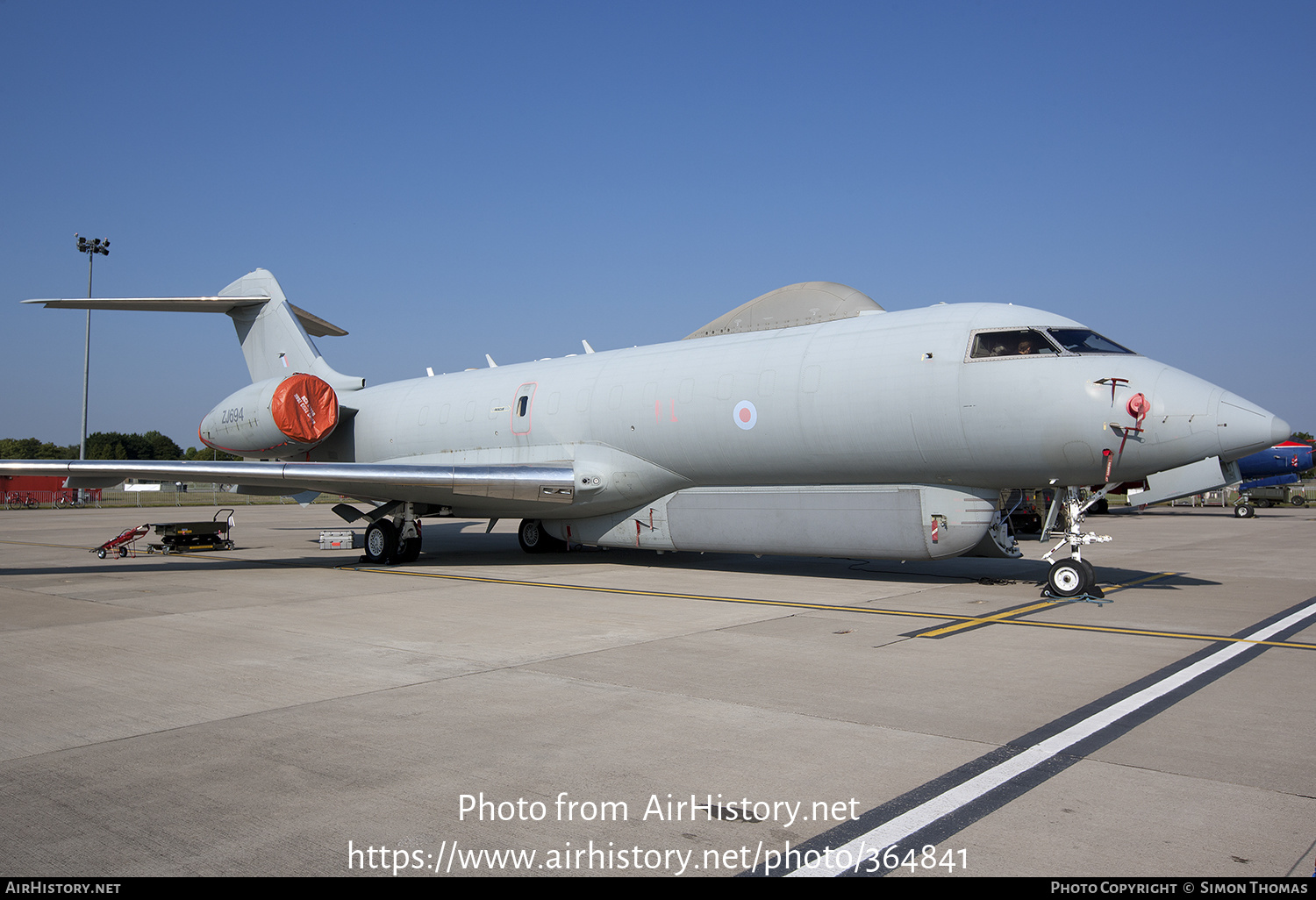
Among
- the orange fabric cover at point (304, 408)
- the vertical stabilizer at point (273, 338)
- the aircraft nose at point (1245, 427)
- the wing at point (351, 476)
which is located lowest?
the wing at point (351, 476)

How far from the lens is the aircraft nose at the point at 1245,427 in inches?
372

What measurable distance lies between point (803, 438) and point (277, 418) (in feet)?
39.0

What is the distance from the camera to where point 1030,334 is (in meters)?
10.5

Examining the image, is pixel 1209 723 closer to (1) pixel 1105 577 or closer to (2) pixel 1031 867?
(2) pixel 1031 867

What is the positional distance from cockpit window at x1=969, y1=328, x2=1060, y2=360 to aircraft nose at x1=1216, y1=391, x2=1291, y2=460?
6.15 feet

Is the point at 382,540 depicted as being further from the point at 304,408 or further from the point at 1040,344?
the point at 1040,344

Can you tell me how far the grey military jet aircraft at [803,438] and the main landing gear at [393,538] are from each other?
4 cm

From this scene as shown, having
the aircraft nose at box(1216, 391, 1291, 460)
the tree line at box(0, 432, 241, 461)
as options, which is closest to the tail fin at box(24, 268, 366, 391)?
the aircraft nose at box(1216, 391, 1291, 460)

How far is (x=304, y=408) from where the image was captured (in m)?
18.4

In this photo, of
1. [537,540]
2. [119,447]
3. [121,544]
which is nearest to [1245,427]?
[537,540]

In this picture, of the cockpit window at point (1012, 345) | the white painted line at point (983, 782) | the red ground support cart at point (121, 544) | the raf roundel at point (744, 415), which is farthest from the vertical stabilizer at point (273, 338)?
the white painted line at point (983, 782)

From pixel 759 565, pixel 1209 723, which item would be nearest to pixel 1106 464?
pixel 1209 723

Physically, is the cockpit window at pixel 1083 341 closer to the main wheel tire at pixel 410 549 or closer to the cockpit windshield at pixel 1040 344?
the cockpit windshield at pixel 1040 344
